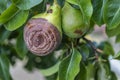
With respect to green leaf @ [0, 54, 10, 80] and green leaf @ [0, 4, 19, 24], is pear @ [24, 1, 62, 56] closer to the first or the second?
green leaf @ [0, 4, 19, 24]

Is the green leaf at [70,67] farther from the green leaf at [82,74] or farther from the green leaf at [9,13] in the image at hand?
the green leaf at [9,13]

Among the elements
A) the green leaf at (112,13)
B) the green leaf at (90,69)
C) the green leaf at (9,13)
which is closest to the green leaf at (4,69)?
the green leaf at (90,69)

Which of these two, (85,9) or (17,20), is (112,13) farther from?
(17,20)

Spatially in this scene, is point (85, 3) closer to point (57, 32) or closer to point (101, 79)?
point (57, 32)

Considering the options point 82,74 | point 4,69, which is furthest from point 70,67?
point 4,69

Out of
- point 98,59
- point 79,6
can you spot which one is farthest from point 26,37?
point 98,59

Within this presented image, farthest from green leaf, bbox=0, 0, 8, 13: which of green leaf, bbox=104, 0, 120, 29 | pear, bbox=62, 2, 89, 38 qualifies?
green leaf, bbox=104, 0, 120, 29

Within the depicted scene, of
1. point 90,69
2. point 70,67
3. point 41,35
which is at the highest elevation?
point 41,35
